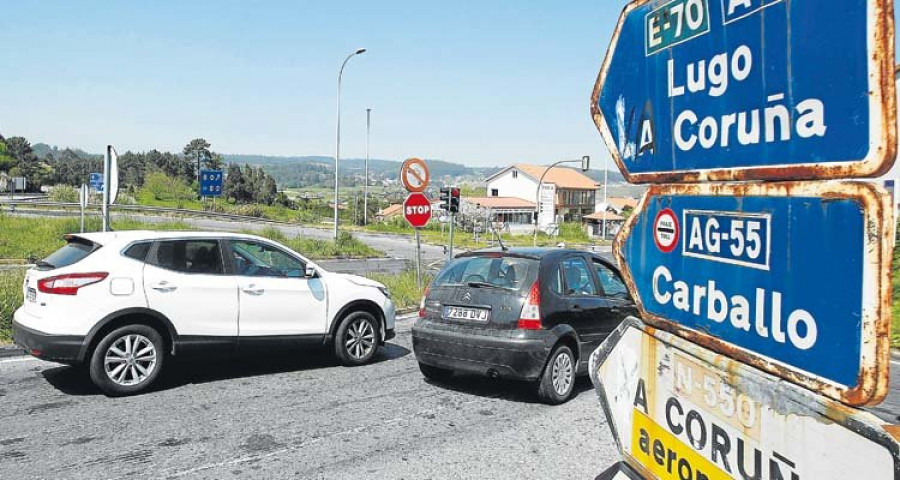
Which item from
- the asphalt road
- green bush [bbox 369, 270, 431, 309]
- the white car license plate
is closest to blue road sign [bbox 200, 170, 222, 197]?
green bush [bbox 369, 270, 431, 309]

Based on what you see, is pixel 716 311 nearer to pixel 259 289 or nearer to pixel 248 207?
pixel 259 289

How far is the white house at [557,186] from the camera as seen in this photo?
99938mm

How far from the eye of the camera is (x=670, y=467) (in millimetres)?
1979

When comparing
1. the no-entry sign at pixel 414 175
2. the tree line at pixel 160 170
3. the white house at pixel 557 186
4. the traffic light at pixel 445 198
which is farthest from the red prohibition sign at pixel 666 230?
the white house at pixel 557 186

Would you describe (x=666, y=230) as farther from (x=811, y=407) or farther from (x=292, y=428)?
(x=292, y=428)

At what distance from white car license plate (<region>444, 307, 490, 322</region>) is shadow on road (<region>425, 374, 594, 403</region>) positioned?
0.85m

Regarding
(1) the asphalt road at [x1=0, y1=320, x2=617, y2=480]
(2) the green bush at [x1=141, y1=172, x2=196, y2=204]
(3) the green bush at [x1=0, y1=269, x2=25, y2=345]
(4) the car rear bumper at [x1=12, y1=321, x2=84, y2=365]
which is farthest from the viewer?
(2) the green bush at [x1=141, y1=172, x2=196, y2=204]

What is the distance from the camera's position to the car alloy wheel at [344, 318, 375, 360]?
861 centimetres

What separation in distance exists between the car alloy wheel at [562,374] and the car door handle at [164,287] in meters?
4.15

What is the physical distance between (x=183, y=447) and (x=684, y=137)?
4.88m

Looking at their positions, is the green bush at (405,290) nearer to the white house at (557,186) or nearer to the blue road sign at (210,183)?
the blue road sign at (210,183)

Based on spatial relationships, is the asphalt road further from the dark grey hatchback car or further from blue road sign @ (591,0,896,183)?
blue road sign @ (591,0,896,183)

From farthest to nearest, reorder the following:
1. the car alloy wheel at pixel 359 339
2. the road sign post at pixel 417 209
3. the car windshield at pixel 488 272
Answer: the road sign post at pixel 417 209 → the car alloy wheel at pixel 359 339 → the car windshield at pixel 488 272

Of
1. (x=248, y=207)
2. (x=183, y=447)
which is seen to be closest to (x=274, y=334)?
(x=183, y=447)
